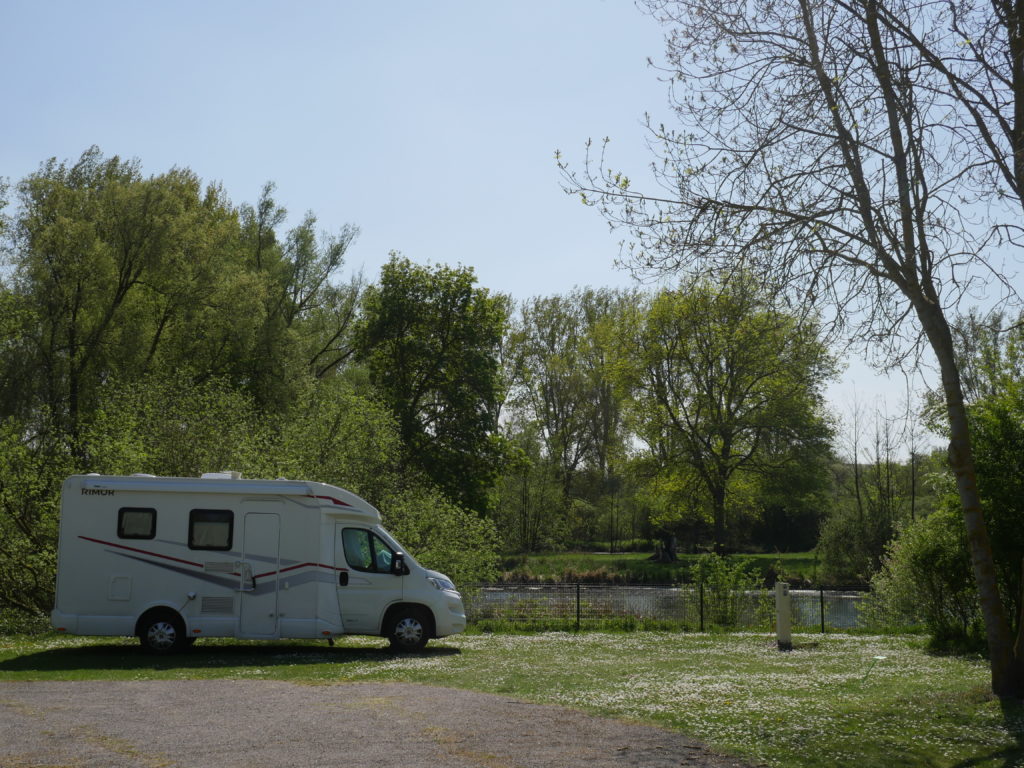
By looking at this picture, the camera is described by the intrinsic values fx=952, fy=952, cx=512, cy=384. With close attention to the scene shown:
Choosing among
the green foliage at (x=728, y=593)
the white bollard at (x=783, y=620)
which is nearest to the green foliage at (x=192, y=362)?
the green foliage at (x=728, y=593)

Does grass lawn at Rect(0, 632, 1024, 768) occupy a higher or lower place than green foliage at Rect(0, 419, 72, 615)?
lower

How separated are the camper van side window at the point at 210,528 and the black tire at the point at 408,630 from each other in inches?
123

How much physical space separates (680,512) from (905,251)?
35.2 metres

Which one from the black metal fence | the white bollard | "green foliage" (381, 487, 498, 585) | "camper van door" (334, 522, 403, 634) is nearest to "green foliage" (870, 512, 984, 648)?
the white bollard

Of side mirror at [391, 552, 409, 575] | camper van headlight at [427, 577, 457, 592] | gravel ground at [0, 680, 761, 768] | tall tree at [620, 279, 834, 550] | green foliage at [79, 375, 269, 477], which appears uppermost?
tall tree at [620, 279, 834, 550]

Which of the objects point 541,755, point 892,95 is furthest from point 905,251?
point 541,755

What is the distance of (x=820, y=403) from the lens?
41844mm

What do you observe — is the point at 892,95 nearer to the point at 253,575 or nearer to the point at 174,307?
the point at 253,575

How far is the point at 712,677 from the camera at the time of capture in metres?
12.7

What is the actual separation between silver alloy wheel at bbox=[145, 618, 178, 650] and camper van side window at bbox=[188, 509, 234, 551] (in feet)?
4.40

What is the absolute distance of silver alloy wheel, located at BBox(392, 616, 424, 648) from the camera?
54.0 feet

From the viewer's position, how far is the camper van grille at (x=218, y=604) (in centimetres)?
1588

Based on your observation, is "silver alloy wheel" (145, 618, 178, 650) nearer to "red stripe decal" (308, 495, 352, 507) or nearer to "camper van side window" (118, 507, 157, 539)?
"camper van side window" (118, 507, 157, 539)

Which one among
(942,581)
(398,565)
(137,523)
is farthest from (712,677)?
(137,523)
